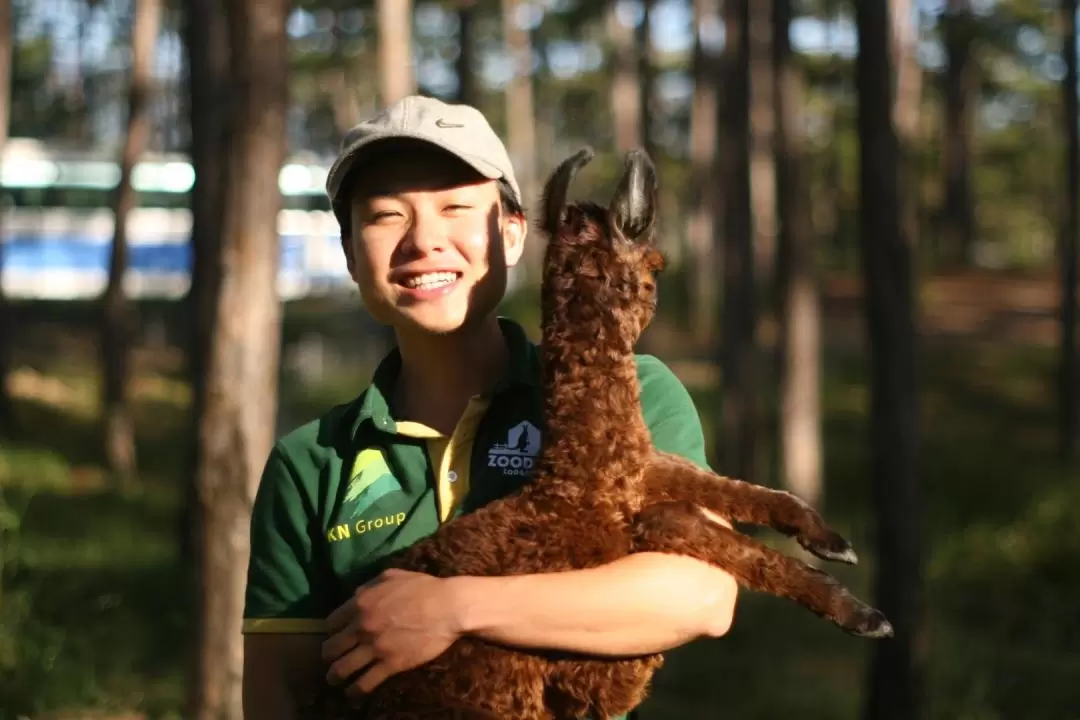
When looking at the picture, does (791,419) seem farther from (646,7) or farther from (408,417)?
(408,417)

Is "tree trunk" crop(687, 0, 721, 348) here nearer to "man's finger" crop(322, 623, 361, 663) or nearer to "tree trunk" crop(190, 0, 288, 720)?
"tree trunk" crop(190, 0, 288, 720)

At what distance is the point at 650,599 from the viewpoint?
2.30m

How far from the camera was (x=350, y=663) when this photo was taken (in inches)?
91.5

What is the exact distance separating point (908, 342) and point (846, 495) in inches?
371

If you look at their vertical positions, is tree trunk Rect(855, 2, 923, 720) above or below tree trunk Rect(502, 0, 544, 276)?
below

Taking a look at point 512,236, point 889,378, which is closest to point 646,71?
point 889,378

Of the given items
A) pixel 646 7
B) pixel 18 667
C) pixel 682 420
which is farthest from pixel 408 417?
pixel 646 7

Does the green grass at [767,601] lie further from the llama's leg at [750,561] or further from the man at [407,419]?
the llama's leg at [750,561]

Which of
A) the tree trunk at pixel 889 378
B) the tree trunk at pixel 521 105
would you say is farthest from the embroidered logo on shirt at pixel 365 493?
the tree trunk at pixel 521 105

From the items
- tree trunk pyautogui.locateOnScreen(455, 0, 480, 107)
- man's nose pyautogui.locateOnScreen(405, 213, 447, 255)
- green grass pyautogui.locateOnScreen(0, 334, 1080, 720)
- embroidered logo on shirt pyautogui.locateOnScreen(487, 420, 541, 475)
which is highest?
tree trunk pyautogui.locateOnScreen(455, 0, 480, 107)

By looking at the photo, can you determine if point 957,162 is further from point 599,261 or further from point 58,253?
point 599,261

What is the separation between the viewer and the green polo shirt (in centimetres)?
252

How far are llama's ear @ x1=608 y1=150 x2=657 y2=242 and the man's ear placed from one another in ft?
1.26

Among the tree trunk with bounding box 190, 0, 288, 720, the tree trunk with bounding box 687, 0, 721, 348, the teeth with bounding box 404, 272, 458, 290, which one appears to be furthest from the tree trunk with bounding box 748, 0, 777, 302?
the teeth with bounding box 404, 272, 458, 290
